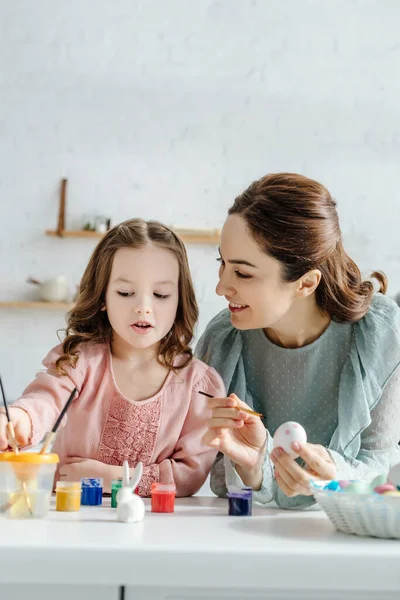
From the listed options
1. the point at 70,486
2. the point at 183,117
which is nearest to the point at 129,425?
the point at 70,486

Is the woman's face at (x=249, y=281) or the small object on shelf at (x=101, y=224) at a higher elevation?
the woman's face at (x=249, y=281)

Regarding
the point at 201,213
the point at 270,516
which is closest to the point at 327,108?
the point at 201,213

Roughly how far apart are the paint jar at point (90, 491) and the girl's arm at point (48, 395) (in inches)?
5.4

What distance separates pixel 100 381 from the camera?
1.52 m

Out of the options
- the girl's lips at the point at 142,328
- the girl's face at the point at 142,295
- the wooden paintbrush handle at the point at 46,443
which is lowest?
the wooden paintbrush handle at the point at 46,443

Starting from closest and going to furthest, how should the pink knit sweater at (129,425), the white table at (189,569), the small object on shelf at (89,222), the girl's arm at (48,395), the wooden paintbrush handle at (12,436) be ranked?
the white table at (189,569)
the wooden paintbrush handle at (12,436)
the girl's arm at (48,395)
the pink knit sweater at (129,425)
the small object on shelf at (89,222)

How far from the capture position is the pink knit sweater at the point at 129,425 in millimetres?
1466

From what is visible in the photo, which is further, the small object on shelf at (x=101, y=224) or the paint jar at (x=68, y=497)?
the small object on shelf at (x=101, y=224)

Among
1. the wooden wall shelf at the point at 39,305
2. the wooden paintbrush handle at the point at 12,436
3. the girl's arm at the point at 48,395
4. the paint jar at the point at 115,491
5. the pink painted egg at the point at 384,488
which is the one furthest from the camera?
the wooden wall shelf at the point at 39,305

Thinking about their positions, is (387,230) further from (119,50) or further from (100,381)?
(100,381)

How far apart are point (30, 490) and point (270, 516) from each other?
0.34 metres

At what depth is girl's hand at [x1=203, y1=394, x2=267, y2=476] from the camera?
1260mm

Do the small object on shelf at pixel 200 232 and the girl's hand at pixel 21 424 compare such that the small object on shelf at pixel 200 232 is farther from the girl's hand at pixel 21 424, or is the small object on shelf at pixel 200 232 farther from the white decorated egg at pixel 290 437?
the white decorated egg at pixel 290 437

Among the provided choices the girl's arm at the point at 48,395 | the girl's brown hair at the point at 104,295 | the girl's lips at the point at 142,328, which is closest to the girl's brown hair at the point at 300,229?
the girl's brown hair at the point at 104,295
